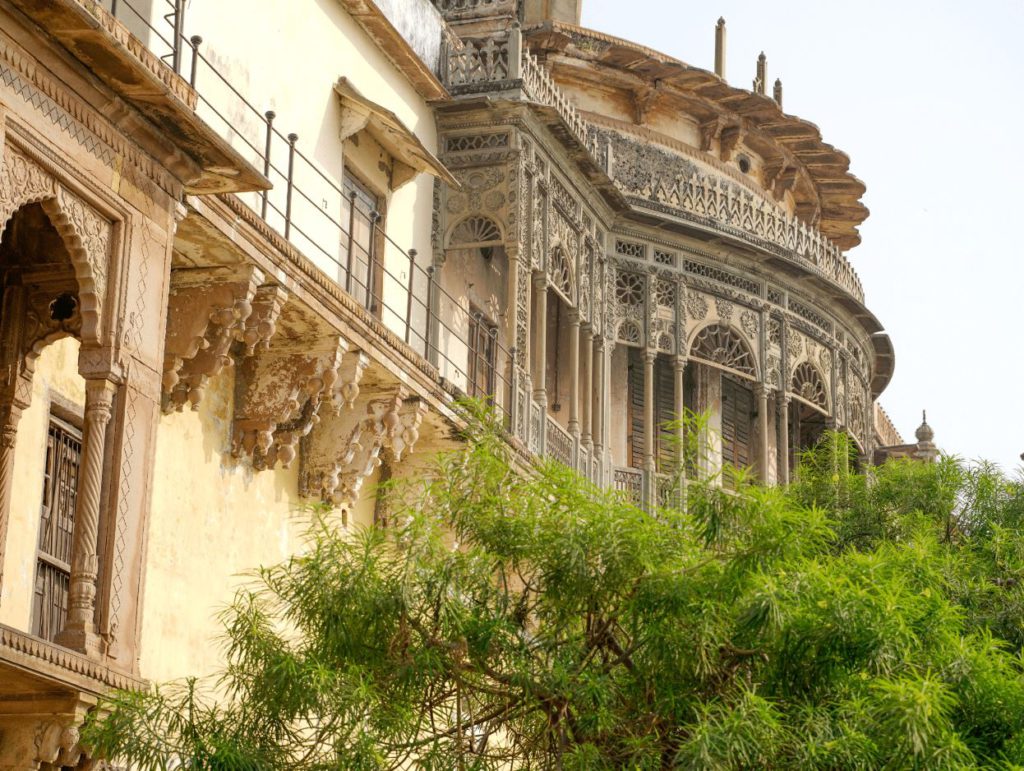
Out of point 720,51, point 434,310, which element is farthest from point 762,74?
point 434,310

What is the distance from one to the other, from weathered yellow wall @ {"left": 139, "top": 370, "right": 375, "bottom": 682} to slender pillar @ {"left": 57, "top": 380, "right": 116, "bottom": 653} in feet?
6.46

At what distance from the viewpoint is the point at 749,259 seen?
23.4 m

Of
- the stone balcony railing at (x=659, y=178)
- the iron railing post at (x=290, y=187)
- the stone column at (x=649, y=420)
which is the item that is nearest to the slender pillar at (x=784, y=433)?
the stone balcony railing at (x=659, y=178)

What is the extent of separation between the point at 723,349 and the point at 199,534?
32.5 feet

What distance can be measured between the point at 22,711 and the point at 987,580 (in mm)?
7470

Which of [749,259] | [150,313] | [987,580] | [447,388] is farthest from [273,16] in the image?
[749,259]

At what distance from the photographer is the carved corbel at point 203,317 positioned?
13.7m

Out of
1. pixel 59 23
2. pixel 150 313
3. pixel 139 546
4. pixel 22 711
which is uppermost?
pixel 59 23

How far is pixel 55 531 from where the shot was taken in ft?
42.3

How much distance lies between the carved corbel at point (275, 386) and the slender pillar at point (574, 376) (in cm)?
578

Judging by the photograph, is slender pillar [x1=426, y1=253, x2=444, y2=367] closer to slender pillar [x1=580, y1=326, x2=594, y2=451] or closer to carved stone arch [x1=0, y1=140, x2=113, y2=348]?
slender pillar [x1=580, y1=326, x2=594, y2=451]

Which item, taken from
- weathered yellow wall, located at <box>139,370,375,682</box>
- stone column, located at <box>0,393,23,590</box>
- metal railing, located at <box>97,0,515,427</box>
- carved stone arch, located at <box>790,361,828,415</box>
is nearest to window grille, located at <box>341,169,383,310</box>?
metal railing, located at <box>97,0,515,427</box>

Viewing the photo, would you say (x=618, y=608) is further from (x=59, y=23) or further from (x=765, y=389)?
(x=765, y=389)

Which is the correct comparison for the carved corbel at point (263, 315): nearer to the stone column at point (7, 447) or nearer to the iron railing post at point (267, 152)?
the iron railing post at point (267, 152)
